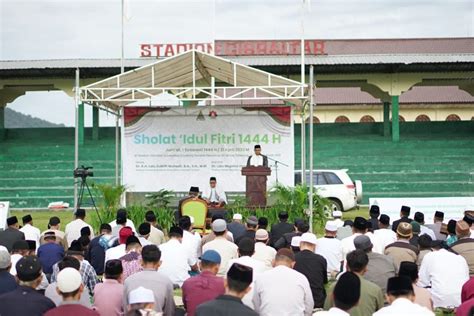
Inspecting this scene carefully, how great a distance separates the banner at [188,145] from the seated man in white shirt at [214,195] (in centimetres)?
17

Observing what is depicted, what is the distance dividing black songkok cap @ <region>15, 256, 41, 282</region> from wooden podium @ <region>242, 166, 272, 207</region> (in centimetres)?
1292

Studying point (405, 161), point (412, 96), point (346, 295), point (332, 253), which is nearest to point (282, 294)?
point (346, 295)

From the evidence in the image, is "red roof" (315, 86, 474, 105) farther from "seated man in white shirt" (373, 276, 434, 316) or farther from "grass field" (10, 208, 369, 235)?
"seated man in white shirt" (373, 276, 434, 316)

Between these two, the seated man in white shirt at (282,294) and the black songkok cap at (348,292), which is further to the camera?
the seated man in white shirt at (282,294)

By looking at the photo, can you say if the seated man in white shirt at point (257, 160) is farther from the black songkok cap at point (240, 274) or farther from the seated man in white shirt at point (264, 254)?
the black songkok cap at point (240, 274)

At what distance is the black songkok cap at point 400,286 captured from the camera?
19.3 feet

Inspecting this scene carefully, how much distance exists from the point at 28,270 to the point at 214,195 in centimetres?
1326

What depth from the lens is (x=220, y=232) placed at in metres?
10.3

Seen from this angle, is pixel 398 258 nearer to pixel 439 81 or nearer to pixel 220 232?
pixel 220 232

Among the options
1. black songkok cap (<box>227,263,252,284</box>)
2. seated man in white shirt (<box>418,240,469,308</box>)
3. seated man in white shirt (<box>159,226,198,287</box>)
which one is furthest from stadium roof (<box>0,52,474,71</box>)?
black songkok cap (<box>227,263,252,284</box>)

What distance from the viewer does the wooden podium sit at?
1984 cm

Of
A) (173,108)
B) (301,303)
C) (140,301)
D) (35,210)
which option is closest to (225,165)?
(173,108)

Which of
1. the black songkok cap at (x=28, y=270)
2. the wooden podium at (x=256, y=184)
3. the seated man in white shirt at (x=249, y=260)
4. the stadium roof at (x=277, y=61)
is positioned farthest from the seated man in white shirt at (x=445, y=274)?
the stadium roof at (x=277, y=61)

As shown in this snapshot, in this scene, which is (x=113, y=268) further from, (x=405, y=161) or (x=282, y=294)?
(x=405, y=161)
